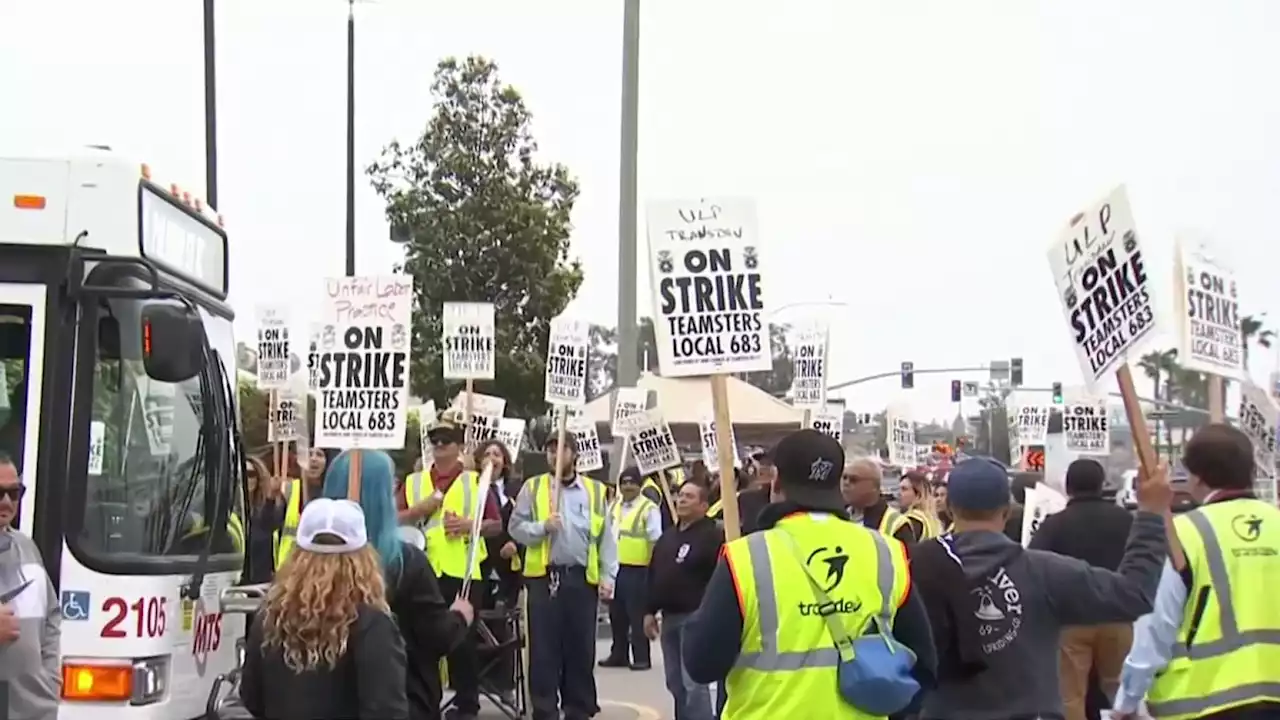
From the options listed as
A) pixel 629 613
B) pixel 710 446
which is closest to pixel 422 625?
pixel 629 613

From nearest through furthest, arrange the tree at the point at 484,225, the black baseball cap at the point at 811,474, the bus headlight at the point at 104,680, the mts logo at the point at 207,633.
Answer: the black baseball cap at the point at 811,474 → the bus headlight at the point at 104,680 → the mts logo at the point at 207,633 → the tree at the point at 484,225

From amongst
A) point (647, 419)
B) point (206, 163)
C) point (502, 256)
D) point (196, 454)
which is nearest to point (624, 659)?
point (647, 419)

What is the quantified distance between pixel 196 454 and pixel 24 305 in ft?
3.28

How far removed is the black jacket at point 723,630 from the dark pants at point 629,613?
34.7 feet

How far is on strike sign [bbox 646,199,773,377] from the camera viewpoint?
26.0 ft

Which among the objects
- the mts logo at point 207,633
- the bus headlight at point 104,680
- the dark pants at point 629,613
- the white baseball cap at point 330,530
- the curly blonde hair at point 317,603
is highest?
the white baseball cap at point 330,530

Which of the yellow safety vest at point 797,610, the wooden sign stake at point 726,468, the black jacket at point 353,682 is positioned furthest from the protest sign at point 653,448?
the black jacket at point 353,682

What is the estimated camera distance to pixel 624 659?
1587 cm

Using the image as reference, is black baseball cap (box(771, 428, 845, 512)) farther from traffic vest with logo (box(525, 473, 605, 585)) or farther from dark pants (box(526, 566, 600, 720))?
traffic vest with logo (box(525, 473, 605, 585))

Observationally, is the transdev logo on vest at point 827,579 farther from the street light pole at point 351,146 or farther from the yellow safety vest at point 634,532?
the street light pole at point 351,146

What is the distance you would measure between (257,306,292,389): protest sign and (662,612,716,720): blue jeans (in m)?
4.96

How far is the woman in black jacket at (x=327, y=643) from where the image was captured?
4.54 meters

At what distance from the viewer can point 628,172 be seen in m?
18.0

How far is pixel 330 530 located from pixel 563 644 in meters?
7.06
